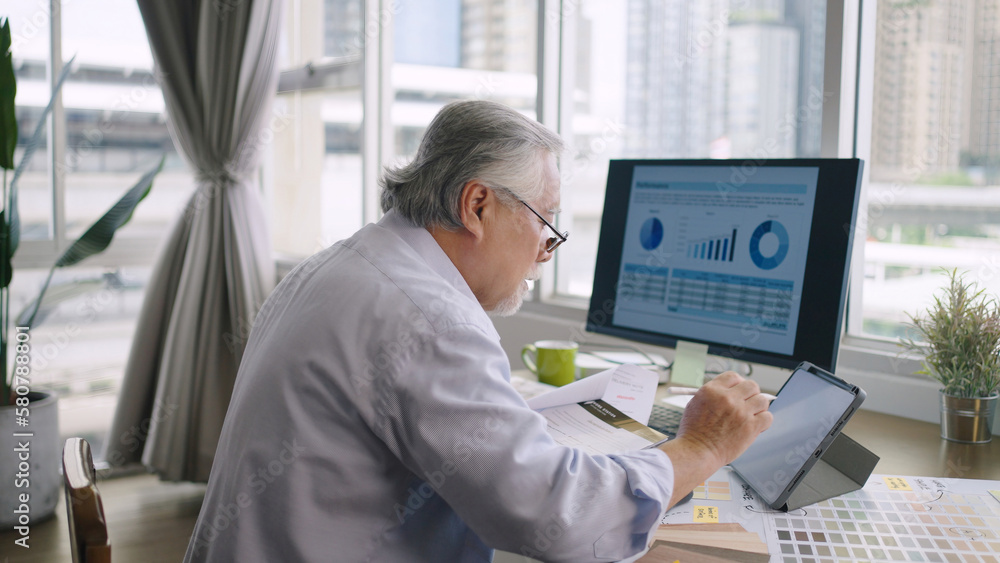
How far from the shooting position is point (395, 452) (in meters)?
0.85

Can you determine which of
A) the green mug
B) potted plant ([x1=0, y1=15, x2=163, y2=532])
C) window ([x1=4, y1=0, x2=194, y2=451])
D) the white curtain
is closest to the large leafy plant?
potted plant ([x1=0, y1=15, x2=163, y2=532])

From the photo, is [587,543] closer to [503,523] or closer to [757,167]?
[503,523]

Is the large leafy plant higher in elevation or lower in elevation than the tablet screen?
higher

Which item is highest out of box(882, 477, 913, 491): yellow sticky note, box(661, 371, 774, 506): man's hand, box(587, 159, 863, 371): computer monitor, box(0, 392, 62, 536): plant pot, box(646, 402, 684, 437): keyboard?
box(587, 159, 863, 371): computer monitor

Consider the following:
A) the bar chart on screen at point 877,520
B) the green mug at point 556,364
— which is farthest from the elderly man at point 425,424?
the green mug at point 556,364

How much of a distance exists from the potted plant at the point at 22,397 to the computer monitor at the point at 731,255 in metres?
1.74

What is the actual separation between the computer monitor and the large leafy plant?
1.65 metres

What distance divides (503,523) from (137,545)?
82.1 inches

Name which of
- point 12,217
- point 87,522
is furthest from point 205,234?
point 87,522

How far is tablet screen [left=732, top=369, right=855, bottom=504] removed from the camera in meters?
1.00

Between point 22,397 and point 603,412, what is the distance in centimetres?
207

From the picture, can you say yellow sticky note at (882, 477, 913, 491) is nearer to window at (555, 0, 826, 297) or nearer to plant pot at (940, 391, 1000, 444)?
plant pot at (940, 391, 1000, 444)

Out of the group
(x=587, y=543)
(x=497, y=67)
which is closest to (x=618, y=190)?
(x=587, y=543)

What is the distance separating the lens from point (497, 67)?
8.80 feet
